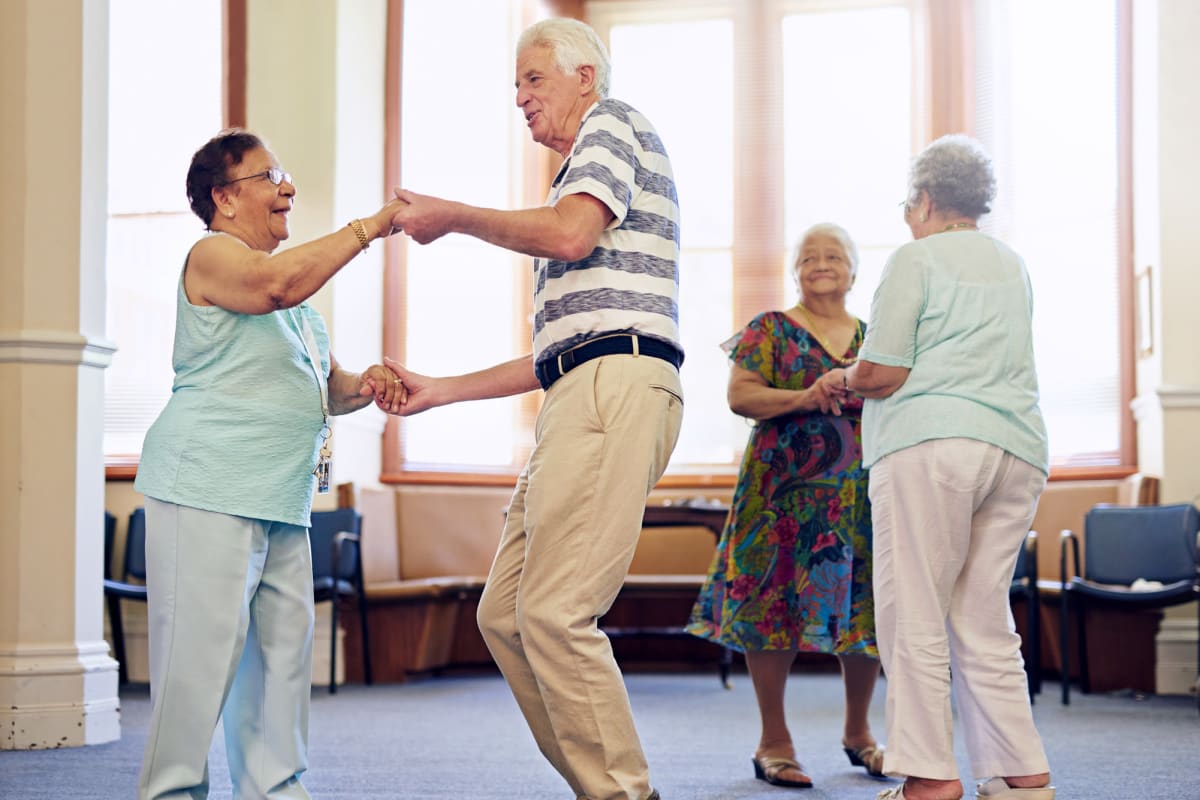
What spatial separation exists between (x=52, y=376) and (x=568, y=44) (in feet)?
8.14

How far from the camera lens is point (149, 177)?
7090 mm

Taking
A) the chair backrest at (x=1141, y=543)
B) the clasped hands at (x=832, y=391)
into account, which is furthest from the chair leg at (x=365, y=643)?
the clasped hands at (x=832, y=391)

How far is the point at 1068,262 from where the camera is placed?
7152 millimetres

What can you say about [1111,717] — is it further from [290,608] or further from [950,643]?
[290,608]

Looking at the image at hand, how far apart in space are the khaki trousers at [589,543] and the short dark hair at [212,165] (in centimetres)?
78

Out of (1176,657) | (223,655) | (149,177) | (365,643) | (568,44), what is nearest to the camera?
(223,655)

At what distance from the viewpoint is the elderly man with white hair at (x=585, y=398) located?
7.43 feet

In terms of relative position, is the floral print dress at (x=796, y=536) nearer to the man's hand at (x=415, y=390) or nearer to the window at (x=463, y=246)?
the man's hand at (x=415, y=390)

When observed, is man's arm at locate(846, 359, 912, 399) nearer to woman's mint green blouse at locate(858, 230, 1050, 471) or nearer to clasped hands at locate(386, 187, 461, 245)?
woman's mint green blouse at locate(858, 230, 1050, 471)

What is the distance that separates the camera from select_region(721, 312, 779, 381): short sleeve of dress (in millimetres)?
3518

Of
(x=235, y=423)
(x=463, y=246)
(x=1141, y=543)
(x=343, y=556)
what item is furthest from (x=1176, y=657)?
(x=235, y=423)

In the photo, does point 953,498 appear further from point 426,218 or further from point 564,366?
point 426,218

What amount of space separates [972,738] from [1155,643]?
3.85 metres

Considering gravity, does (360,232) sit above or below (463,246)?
below
